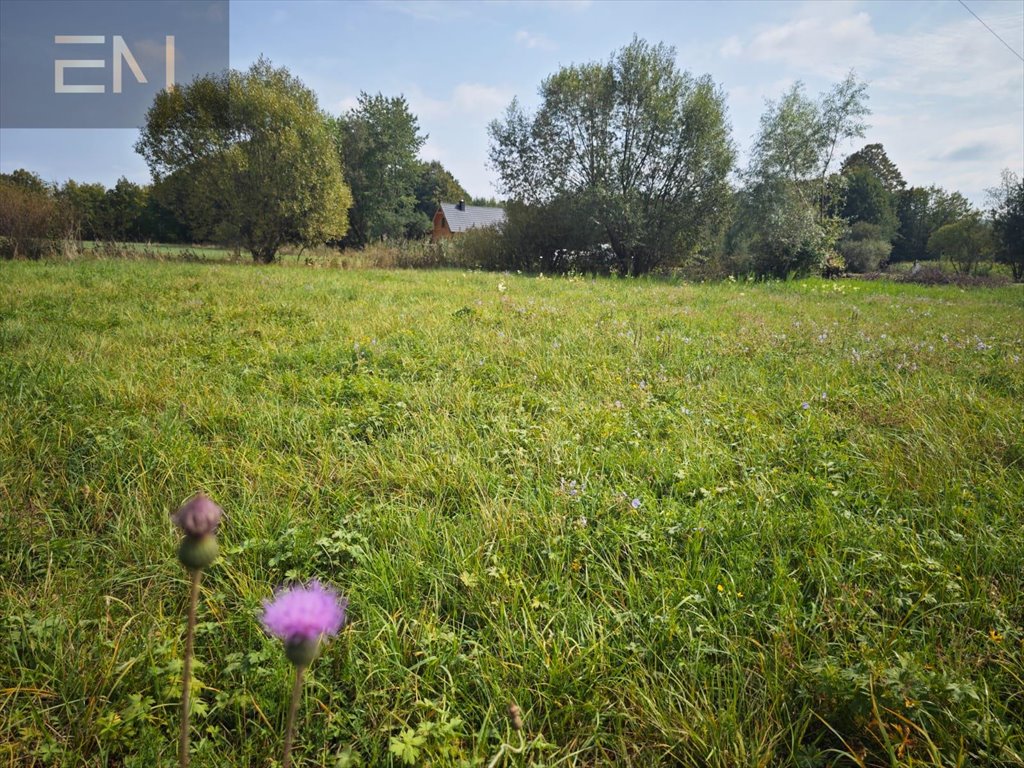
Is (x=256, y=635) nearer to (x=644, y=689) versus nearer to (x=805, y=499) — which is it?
(x=644, y=689)

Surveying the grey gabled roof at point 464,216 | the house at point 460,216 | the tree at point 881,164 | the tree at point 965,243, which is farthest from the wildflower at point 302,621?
the tree at point 881,164

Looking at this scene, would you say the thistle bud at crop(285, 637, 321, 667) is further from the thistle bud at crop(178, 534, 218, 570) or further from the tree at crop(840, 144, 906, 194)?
the tree at crop(840, 144, 906, 194)

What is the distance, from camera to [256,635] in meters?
1.50

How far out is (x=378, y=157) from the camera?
37.9 metres

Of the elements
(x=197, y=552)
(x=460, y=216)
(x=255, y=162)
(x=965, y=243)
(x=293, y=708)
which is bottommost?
(x=293, y=708)

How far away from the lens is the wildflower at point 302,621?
69cm

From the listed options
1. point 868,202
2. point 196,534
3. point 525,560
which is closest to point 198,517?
Result: point 196,534

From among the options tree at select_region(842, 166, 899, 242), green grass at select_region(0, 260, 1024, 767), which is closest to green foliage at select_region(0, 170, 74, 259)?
green grass at select_region(0, 260, 1024, 767)

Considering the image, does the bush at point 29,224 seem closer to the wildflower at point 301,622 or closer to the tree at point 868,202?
the wildflower at point 301,622

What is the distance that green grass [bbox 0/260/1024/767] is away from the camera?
1.25 m

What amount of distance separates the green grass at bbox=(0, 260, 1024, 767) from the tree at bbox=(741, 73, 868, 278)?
17762mm

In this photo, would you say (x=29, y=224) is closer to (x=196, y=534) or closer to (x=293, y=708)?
(x=196, y=534)

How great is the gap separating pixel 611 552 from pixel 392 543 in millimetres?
876

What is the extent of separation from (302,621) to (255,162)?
2066cm
